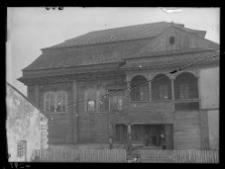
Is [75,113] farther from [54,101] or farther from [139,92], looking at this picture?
[139,92]

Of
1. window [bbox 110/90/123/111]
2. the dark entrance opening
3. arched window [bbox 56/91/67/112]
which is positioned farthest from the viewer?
arched window [bbox 56/91/67/112]

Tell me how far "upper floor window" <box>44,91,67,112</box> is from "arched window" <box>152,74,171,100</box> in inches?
213

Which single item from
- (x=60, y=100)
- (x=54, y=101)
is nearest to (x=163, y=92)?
→ (x=60, y=100)

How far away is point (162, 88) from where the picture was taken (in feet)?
48.4

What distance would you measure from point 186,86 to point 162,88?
1362 millimetres

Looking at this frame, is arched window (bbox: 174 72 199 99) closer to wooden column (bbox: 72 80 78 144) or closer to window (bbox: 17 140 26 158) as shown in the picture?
wooden column (bbox: 72 80 78 144)

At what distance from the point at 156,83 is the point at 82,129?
507 centimetres

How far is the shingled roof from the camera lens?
14734 millimetres

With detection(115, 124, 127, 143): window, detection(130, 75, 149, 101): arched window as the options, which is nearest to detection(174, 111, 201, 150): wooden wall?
detection(130, 75, 149, 101): arched window

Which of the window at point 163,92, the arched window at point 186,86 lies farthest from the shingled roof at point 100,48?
the arched window at point 186,86

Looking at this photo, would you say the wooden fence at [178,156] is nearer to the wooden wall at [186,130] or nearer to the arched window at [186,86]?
the wooden wall at [186,130]
